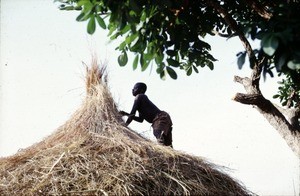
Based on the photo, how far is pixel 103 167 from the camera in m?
3.18

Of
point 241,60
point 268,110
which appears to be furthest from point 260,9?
point 268,110

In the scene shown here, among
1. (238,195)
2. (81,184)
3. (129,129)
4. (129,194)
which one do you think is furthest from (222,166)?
(81,184)

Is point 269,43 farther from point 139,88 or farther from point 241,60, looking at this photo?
point 139,88

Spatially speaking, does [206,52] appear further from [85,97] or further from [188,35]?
[85,97]

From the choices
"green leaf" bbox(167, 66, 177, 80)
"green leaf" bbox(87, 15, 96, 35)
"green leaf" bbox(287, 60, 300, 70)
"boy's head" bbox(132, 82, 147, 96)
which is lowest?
"boy's head" bbox(132, 82, 147, 96)

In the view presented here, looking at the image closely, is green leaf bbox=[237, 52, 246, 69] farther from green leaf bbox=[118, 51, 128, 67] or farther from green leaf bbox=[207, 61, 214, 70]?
green leaf bbox=[207, 61, 214, 70]

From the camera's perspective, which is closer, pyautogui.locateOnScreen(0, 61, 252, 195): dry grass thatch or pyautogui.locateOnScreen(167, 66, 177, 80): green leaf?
pyautogui.locateOnScreen(167, 66, 177, 80): green leaf

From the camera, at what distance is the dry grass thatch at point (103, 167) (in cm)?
302

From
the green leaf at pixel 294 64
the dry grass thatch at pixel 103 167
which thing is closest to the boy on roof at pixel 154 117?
the dry grass thatch at pixel 103 167

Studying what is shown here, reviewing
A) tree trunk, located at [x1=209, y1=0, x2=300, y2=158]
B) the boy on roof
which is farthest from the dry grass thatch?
tree trunk, located at [x1=209, y1=0, x2=300, y2=158]

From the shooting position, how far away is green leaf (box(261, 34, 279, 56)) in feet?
7.10

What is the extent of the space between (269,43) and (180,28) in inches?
45.7

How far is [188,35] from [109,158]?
4.27 ft

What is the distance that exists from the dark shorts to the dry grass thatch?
0.50 m
